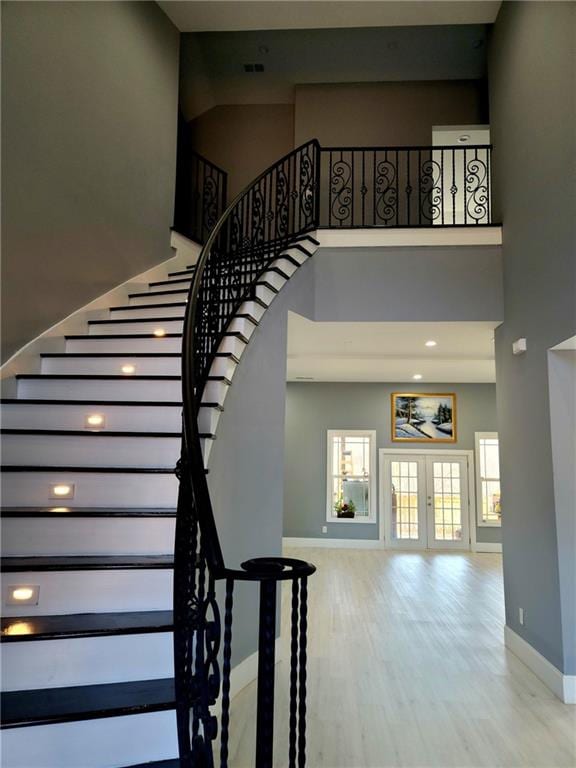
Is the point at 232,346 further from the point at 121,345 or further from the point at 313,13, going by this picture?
the point at 313,13

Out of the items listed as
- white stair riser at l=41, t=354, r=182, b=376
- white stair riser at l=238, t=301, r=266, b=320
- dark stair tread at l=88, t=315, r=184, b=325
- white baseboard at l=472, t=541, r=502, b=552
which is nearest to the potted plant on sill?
white baseboard at l=472, t=541, r=502, b=552

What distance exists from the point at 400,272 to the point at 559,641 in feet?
11.2

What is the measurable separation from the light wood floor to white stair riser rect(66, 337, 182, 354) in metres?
2.49

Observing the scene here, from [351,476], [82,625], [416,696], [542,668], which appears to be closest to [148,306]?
[82,625]

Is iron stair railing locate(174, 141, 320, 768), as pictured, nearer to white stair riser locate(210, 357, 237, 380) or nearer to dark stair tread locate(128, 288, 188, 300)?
white stair riser locate(210, 357, 237, 380)

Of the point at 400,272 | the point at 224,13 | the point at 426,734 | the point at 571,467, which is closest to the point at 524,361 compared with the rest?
the point at 571,467

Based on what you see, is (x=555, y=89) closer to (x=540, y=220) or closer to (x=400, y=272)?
(x=540, y=220)

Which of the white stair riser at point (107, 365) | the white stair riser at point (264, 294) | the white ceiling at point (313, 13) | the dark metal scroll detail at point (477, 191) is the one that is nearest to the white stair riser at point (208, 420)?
the white stair riser at point (107, 365)

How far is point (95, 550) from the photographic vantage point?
7.80 feet

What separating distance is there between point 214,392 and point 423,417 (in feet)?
25.6

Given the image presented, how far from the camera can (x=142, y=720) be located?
6.07 feet

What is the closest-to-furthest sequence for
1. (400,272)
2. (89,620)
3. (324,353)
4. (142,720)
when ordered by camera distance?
(142,720) → (89,620) → (400,272) → (324,353)

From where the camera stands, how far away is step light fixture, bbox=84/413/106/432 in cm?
309

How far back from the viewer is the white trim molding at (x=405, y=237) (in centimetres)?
492
